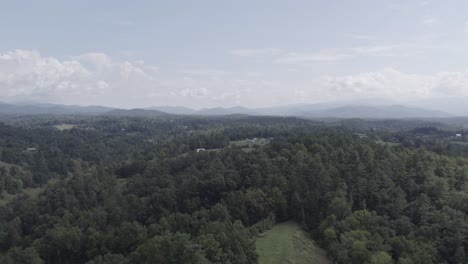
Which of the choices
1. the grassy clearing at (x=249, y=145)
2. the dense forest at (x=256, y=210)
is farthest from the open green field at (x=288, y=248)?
the grassy clearing at (x=249, y=145)

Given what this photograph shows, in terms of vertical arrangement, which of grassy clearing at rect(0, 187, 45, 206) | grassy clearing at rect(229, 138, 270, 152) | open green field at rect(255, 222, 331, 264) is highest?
grassy clearing at rect(229, 138, 270, 152)

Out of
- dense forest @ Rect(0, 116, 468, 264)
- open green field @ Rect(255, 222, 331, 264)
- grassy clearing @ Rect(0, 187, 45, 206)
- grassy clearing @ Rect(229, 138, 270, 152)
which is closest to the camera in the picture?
dense forest @ Rect(0, 116, 468, 264)

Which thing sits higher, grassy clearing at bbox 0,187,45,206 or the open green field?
the open green field

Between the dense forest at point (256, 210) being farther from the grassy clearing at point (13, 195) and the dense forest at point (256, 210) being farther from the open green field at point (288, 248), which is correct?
the open green field at point (288, 248)

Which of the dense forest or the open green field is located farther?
the open green field

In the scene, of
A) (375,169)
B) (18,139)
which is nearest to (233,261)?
(375,169)

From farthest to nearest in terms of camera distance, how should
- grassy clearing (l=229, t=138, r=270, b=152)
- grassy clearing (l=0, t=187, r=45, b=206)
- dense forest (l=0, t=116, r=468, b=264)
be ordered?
grassy clearing (l=229, t=138, r=270, b=152) < grassy clearing (l=0, t=187, r=45, b=206) < dense forest (l=0, t=116, r=468, b=264)

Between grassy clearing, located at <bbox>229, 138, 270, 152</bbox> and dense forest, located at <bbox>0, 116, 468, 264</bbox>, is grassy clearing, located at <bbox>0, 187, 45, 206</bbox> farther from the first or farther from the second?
grassy clearing, located at <bbox>229, 138, 270, 152</bbox>

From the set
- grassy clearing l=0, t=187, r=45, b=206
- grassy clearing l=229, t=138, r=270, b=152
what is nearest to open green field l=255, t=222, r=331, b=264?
grassy clearing l=229, t=138, r=270, b=152
